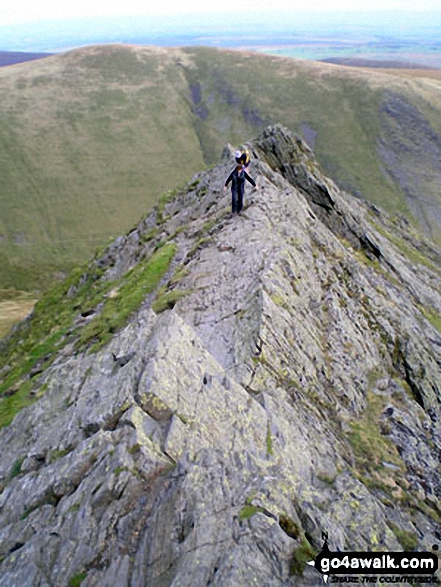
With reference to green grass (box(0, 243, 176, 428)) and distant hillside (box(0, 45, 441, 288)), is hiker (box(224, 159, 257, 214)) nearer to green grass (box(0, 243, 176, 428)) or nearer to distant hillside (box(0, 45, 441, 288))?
green grass (box(0, 243, 176, 428))

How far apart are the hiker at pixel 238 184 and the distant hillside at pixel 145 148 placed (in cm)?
10129

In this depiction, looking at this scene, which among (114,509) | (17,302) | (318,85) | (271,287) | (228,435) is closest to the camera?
(114,509)

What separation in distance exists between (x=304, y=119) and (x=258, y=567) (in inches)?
7529

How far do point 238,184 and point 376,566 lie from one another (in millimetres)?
22005

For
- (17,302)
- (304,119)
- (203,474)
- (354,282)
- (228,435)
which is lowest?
(304,119)

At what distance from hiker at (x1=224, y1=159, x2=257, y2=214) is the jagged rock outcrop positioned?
1.06m

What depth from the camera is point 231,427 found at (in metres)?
15.1

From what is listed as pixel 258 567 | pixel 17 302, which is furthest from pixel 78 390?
pixel 17 302

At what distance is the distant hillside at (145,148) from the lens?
143275 mm

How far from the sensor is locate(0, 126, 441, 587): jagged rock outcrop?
11758 millimetres

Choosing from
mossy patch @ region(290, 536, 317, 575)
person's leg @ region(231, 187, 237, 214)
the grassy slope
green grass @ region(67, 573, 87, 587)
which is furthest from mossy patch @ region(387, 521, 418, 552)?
the grassy slope

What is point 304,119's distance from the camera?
18400 centimetres

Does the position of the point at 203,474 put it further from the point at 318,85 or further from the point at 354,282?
the point at 318,85

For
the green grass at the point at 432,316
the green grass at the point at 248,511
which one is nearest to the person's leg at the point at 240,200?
the green grass at the point at 432,316
